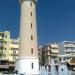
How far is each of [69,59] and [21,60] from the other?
29.0 metres

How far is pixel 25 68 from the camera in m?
43.0

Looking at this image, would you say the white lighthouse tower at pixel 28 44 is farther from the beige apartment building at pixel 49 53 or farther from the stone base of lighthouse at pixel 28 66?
the beige apartment building at pixel 49 53

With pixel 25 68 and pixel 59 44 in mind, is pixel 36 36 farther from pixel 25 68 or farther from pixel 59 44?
pixel 59 44

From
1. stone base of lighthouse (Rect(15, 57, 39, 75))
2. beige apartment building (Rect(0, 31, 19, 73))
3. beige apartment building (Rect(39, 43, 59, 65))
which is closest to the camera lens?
stone base of lighthouse (Rect(15, 57, 39, 75))

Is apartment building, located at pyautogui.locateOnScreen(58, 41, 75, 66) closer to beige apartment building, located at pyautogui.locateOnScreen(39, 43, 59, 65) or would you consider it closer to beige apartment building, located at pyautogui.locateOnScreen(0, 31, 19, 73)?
beige apartment building, located at pyautogui.locateOnScreen(39, 43, 59, 65)

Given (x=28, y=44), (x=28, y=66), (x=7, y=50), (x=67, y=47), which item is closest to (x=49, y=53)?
(x=67, y=47)

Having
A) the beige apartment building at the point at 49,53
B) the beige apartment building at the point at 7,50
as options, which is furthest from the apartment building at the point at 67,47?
the beige apartment building at the point at 7,50

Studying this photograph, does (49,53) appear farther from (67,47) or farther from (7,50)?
(7,50)

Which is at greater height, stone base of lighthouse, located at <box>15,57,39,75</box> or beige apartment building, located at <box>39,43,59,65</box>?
beige apartment building, located at <box>39,43,59,65</box>

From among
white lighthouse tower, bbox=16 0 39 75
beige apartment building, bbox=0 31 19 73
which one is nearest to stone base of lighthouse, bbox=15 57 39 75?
white lighthouse tower, bbox=16 0 39 75

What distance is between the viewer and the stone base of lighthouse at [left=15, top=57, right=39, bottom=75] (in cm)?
4297

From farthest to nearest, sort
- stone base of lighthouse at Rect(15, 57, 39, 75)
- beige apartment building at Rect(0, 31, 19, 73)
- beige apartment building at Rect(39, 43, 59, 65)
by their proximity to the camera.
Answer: beige apartment building at Rect(39, 43, 59, 65), beige apartment building at Rect(0, 31, 19, 73), stone base of lighthouse at Rect(15, 57, 39, 75)

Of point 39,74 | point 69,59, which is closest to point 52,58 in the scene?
point 69,59

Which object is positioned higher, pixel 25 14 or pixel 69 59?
pixel 25 14
